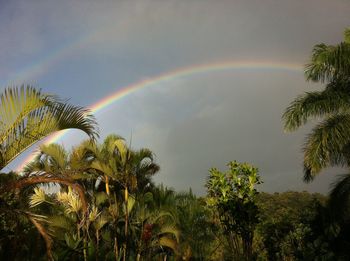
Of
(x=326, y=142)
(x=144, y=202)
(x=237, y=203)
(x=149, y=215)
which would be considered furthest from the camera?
(x=144, y=202)

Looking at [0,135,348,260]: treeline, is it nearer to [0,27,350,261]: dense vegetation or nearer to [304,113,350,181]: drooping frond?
[0,27,350,261]: dense vegetation

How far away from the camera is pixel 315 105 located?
1434 centimetres

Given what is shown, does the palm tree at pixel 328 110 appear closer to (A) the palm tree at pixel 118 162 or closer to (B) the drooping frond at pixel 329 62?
(B) the drooping frond at pixel 329 62

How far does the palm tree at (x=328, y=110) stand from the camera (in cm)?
1355

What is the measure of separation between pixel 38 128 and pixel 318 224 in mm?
15294

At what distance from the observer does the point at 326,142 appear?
13453mm

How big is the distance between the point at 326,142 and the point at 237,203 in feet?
16.0

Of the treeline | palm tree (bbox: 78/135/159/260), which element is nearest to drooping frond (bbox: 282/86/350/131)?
the treeline

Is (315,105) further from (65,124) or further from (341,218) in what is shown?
(65,124)

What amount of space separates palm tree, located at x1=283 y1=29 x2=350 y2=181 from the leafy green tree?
162 inches

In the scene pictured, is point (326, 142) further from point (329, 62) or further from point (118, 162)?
point (118, 162)

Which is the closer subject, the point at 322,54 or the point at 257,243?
the point at 322,54

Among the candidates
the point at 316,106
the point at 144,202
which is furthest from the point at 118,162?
the point at 316,106

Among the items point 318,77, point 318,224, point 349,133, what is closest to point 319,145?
point 349,133
